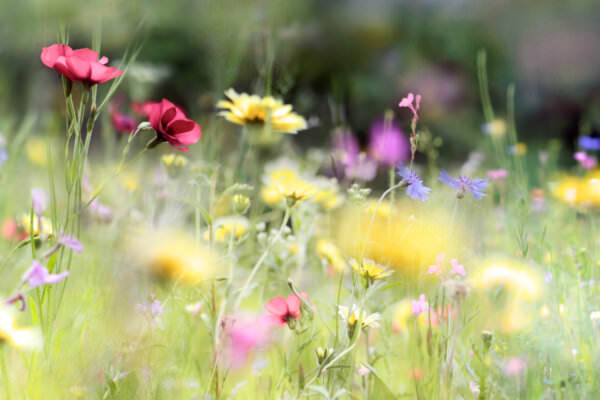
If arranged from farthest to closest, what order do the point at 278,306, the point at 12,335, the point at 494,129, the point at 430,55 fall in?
the point at 430,55, the point at 494,129, the point at 278,306, the point at 12,335

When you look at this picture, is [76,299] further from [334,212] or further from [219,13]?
[219,13]

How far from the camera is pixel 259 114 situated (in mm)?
954

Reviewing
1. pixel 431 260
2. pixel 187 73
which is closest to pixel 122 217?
pixel 431 260

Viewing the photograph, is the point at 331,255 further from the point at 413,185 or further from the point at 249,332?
the point at 413,185

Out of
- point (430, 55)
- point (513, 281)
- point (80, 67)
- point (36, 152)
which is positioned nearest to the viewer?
point (80, 67)

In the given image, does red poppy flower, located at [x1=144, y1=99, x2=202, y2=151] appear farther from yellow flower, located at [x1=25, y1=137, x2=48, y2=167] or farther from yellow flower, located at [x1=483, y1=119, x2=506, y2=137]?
yellow flower, located at [x1=25, y1=137, x2=48, y2=167]

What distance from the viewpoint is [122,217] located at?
133 centimetres

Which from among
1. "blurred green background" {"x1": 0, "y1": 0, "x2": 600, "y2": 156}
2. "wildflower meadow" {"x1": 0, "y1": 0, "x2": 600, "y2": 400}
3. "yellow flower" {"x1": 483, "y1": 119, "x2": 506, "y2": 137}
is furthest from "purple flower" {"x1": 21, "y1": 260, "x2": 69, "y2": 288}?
"blurred green background" {"x1": 0, "y1": 0, "x2": 600, "y2": 156}

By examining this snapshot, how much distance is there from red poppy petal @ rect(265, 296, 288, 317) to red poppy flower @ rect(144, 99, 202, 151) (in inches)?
9.1

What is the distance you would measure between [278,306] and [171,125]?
270 mm

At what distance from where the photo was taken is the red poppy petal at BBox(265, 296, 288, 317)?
741 millimetres

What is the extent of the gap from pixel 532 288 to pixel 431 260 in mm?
164

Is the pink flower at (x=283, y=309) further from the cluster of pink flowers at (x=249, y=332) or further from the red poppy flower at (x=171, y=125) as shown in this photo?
the red poppy flower at (x=171, y=125)

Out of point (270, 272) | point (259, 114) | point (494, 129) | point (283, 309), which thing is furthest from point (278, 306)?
point (494, 129)
